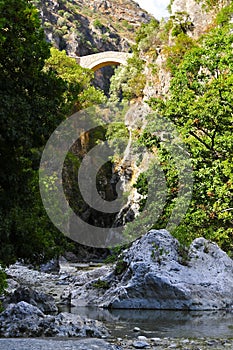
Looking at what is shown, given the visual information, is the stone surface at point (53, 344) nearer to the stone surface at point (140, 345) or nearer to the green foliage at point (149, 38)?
the stone surface at point (140, 345)

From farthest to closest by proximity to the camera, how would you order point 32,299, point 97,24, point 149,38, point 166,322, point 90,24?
point 90,24, point 97,24, point 149,38, point 32,299, point 166,322

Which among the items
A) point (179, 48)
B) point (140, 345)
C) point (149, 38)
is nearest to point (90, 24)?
point (149, 38)

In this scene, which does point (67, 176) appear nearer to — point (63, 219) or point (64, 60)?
point (63, 219)

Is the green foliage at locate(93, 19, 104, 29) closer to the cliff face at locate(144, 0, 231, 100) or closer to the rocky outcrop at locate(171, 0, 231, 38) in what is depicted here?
the cliff face at locate(144, 0, 231, 100)

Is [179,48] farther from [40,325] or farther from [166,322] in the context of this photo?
[40,325]

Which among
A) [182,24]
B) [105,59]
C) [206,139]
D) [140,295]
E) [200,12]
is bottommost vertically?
[140,295]

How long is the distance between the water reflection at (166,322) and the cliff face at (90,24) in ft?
216

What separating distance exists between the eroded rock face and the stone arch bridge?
49.4m

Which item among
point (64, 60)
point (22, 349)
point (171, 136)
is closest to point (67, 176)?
point (64, 60)

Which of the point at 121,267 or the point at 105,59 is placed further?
the point at 105,59

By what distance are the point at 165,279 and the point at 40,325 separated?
4650 mm

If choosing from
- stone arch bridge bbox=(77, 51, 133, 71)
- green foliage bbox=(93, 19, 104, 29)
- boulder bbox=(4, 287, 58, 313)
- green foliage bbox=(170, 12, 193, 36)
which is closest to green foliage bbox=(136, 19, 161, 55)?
green foliage bbox=(170, 12, 193, 36)

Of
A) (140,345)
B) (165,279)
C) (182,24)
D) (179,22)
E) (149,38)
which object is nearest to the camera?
(140,345)

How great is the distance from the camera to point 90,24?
90.7 meters
